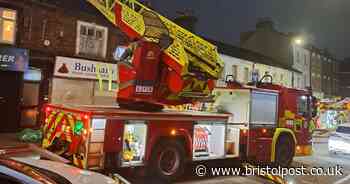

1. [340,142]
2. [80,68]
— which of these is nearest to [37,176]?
[80,68]

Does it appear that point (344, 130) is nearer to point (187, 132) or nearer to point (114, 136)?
point (187, 132)

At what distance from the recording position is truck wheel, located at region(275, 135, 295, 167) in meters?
12.7

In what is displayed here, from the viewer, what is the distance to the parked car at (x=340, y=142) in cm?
1873

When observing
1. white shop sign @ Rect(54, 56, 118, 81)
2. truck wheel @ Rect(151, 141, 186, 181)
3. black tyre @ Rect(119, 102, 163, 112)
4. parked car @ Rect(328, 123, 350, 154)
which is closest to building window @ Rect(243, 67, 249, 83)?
parked car @ Rect(328, 123, 350, 154)

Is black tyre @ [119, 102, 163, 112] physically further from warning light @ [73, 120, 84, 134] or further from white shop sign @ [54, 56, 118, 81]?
white shop sign @ [54, 56, 118, 81]

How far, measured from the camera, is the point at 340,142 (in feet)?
62.0

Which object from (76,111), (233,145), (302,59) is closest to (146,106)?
(76,111)

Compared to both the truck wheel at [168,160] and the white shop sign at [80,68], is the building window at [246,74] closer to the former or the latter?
the white shop sign at [80,68]

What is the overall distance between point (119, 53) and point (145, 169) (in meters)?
3.02

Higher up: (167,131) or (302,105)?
(302,105)

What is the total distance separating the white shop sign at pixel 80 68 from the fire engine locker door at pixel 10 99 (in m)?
1.76

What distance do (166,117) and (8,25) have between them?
11.1m

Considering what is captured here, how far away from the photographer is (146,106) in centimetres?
1011

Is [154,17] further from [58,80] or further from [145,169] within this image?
[58,80]
